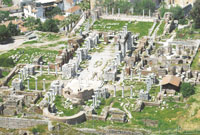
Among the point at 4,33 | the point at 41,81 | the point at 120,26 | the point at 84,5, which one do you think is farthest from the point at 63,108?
the point at 84,5

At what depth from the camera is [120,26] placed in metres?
118

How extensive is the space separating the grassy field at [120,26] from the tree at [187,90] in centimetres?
3075

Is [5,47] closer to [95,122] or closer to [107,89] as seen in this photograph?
[107,89]

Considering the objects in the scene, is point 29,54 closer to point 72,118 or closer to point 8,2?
point 72,118

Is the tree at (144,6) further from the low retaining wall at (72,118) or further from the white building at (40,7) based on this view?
the low retaining wall at (72,118)

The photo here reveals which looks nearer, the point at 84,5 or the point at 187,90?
the point at 187,90

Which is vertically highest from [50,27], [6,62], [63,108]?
[50,27]

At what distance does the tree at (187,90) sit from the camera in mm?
82375

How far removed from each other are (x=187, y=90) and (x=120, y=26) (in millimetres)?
38394

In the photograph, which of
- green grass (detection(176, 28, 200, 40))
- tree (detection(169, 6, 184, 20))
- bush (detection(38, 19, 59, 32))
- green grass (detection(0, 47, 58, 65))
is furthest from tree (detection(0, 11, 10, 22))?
green grass (detection(176, 28, 200, 40))

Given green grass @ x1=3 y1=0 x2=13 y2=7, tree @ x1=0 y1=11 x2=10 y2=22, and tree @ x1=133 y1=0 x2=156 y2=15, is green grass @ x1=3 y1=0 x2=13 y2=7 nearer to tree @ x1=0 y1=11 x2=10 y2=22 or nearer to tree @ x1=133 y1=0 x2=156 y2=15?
tree @ x1=0 y1=11 x2=10 y2=22

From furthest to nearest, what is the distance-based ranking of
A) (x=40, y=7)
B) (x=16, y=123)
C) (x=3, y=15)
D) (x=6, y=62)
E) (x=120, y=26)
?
(x=40, y=7)
(x=3, y=15)
(x=120, y=26)
(x=6, y=62)
(x=16, y=123)

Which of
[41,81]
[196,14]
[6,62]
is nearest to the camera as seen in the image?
[41,81]

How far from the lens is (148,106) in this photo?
8131cm
